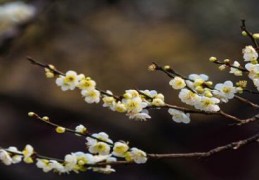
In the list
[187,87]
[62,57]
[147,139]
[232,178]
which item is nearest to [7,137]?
[62,57]

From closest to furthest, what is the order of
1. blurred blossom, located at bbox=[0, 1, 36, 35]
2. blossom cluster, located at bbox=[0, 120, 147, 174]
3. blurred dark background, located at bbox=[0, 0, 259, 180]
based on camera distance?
blossom cluster, located at bbox=[0, 120, 147, 174], blurred blossom, located at bbox=[0, 1, 36, 35], blurred dark background, located at bbox=[0, 0, 259, 180]

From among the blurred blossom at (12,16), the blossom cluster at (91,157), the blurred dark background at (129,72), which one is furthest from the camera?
the blurred dark background at (129,72)

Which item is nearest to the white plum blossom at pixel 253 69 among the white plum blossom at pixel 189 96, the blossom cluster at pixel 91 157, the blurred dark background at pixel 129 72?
the white plum blossom at pixel 189 96

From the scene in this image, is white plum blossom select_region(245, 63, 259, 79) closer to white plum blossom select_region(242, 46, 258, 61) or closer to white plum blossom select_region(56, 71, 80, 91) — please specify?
white plum blossom select_region(242, 46, 258, 61)

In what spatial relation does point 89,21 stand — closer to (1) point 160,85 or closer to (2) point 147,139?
(1) point 160,85

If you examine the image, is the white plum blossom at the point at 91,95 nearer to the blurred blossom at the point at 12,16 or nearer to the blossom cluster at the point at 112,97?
the blossom cluster at the point at 112,97

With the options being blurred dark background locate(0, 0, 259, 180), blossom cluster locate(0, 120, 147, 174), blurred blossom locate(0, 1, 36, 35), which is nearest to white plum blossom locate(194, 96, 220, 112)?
blossom cluster locate(0, 120, 147, 174)
